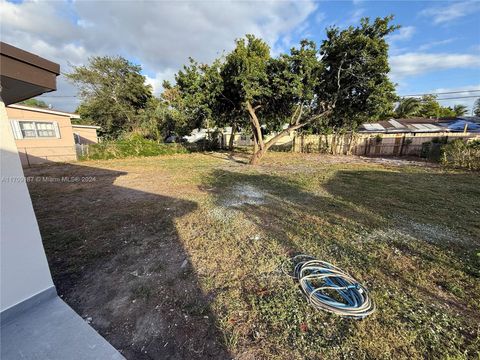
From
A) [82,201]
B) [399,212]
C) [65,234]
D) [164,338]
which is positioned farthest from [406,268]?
[82,201]

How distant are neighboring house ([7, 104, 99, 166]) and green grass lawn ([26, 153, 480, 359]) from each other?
7.25 metres

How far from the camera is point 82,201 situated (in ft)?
17.4

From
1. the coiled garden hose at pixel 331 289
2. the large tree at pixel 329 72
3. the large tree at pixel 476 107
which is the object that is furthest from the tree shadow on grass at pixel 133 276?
the large tree at pixel 476 107

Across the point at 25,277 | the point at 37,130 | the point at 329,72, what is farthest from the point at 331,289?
the point at 37,130

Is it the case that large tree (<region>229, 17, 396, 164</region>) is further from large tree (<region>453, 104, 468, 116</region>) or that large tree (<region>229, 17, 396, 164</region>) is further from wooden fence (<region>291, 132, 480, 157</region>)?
large tree (<region>453, 104, 468, 116</region>)

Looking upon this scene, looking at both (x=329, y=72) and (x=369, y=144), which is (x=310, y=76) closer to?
(x=329, y=72)

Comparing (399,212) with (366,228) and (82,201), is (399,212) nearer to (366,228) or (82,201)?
(366,228)

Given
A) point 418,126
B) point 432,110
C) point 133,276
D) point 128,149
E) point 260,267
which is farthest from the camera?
point 432,110

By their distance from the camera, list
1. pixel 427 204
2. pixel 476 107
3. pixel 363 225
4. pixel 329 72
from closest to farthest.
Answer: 1. pixel 363 225
2. pixel 427 204
3. pixel 329 72
4. pixel 476 107

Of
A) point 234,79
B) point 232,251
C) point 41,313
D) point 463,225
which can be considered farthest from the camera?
point 234,79

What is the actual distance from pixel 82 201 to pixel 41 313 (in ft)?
13.5

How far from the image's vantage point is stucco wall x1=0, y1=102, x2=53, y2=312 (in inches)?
68.4

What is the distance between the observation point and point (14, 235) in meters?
1.81

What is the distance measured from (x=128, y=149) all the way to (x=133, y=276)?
13.2m
